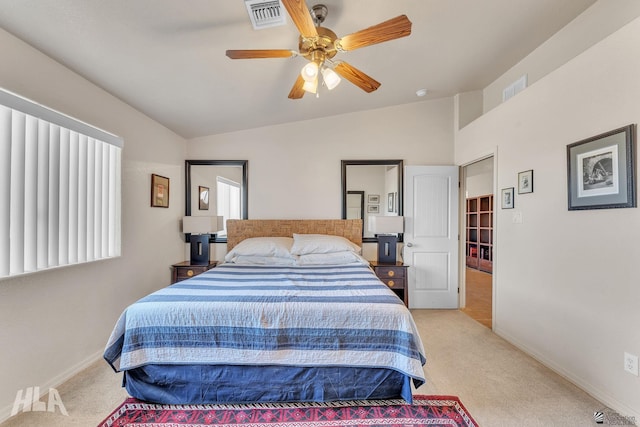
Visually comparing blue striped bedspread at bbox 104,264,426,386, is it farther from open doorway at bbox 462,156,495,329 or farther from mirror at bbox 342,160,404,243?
open doorway at bbox 462,156,495,329

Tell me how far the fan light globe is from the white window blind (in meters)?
1.79

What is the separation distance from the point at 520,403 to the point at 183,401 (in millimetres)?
2218

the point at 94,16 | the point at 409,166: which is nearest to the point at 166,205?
the point at 94,16

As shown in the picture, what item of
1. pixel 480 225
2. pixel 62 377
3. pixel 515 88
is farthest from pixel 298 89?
pixel 480 225

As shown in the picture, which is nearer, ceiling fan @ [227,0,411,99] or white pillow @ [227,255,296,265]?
ceiling fan @ [227,0,411,99]

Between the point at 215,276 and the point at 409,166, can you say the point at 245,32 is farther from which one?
the point at 409,166

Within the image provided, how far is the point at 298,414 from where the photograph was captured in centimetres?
170

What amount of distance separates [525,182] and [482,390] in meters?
1.86

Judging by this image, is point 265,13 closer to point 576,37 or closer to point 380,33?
point 380,33

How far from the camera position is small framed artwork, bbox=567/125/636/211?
1711 mm

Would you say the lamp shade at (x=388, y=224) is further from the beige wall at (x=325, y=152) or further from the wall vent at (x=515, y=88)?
the wall vent at (x=515, y=88)

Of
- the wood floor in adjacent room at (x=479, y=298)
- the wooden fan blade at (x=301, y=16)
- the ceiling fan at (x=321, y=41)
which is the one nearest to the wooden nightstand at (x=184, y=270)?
the ceiling fan at (x=321, y=41)

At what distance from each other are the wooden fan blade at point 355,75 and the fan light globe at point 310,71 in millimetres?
215

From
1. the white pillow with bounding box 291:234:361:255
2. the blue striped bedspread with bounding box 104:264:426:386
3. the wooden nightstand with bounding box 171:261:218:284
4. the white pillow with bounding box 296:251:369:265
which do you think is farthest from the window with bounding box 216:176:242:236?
the blue striped bedspread with bounding box 104:264:426:386
